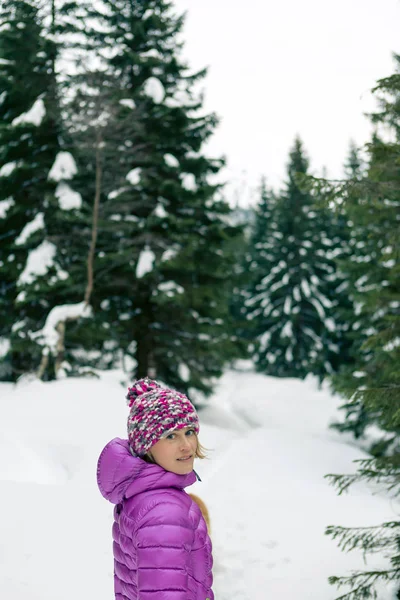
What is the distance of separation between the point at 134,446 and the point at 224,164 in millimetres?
15114

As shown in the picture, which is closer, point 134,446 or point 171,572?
point 171,572

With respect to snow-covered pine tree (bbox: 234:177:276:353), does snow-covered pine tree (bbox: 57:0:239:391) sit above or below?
below

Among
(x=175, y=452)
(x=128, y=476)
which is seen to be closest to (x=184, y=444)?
(x=175, y=452)

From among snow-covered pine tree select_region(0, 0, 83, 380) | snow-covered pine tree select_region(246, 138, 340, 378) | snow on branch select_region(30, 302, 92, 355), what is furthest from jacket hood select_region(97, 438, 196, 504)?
snow-covered pine tree select_region(246, 138, 340, 378)

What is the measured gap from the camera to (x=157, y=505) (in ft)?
7.26

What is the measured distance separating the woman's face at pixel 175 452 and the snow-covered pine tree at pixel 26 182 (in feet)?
37.5

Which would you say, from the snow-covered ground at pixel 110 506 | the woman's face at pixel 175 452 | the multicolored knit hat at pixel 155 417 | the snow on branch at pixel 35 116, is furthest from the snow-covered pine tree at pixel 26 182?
the woman's face at pixel 175 452

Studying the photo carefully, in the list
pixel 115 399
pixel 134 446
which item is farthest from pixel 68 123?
pixel 134 446

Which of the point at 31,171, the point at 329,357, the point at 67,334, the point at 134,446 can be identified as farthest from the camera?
the point at 329,357

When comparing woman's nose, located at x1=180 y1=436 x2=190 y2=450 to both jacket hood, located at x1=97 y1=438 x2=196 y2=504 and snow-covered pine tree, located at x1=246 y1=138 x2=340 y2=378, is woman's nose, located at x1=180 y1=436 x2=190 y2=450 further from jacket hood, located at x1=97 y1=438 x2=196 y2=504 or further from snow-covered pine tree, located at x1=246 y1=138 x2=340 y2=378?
snow-covered pine tree, located at x1=246 y1=138 x2=340 y2=378

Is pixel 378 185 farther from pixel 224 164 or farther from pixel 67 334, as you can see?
pixel 224 164

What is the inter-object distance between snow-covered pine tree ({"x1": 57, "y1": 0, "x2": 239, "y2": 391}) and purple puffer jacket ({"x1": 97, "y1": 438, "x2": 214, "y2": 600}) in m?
11.5

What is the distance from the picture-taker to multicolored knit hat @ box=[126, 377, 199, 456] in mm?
2400

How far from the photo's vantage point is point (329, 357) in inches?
1140
